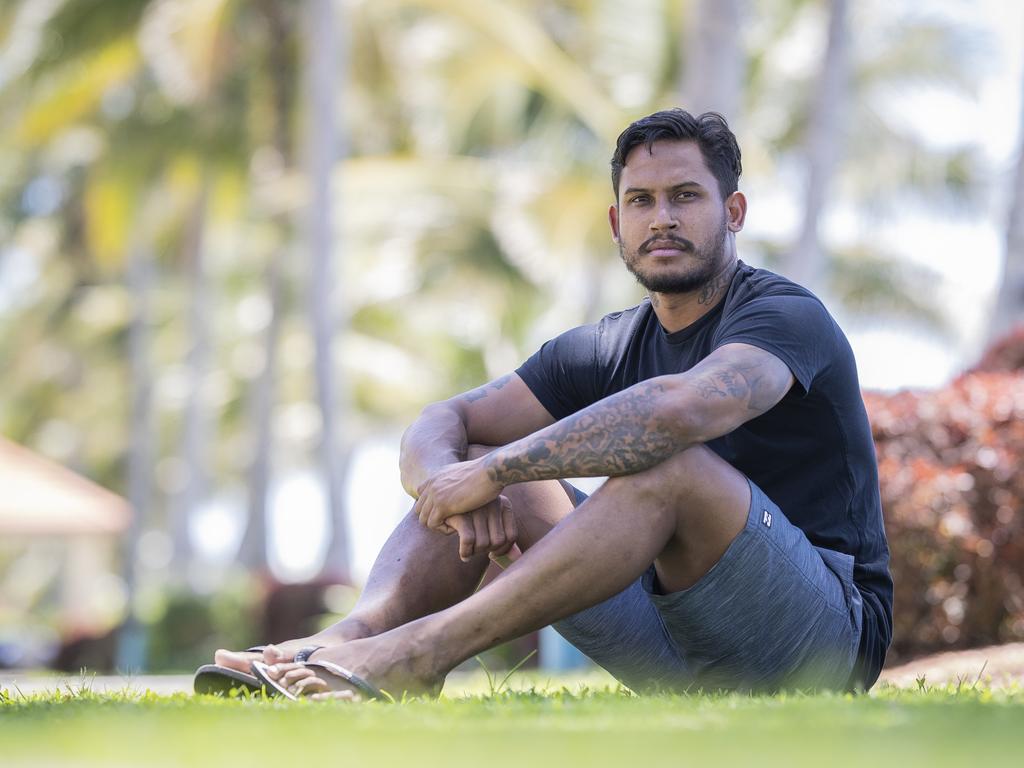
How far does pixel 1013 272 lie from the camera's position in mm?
11492

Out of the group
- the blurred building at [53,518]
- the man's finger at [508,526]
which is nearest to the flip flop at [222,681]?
the man's finger at [508,526]

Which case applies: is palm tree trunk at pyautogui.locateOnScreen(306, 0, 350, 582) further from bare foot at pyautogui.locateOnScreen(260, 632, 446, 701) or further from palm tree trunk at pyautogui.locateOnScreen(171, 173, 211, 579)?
bare foot at pyautogui.locateOnScreen(260, 632, 446, 701)

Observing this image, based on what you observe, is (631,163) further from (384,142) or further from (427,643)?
(384,142)

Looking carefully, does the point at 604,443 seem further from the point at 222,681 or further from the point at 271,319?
the point at 271,319

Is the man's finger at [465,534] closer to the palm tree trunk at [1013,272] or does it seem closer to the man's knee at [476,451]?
the man's knee at [476,451]

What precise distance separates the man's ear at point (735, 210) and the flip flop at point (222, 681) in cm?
188

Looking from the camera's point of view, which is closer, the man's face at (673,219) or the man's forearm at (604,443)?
the man's forearm at (604,443)

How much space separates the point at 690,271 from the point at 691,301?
0.11 m

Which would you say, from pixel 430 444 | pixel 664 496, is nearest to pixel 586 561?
pixel 664 496

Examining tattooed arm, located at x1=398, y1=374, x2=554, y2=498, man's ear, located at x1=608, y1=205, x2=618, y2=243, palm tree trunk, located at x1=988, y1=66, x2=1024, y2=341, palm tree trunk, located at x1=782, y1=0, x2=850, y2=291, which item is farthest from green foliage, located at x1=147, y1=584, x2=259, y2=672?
man's ear, located at x1=608, y1=205, x2=618, y2=243

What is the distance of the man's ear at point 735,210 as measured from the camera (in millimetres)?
4422

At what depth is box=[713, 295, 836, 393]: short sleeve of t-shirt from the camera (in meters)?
3.94

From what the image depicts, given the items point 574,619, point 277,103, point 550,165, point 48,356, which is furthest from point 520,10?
point 574,619

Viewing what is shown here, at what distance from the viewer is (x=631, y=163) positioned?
445cm
